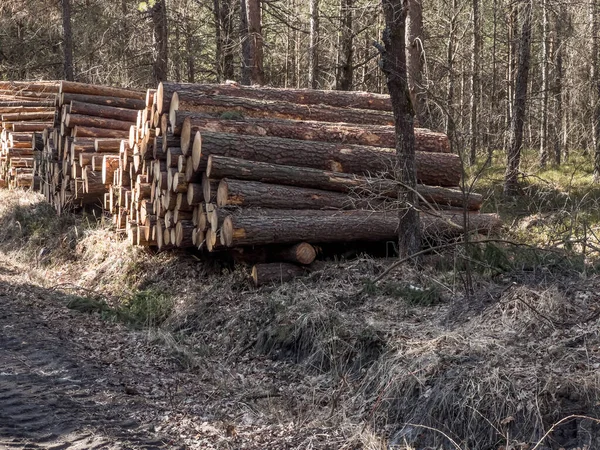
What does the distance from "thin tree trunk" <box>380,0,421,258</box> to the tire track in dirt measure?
3906mm

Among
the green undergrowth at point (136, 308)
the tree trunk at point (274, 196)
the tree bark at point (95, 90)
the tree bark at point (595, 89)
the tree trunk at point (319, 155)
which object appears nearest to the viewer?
the green undergrowth at point (136, 308)

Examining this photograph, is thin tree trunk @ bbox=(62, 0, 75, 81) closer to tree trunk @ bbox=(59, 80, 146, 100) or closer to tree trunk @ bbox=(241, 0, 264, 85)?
tree trunk @ bbox=(59, 80, 146, 100)

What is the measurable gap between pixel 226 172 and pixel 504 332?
454cm

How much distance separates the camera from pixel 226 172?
9289mm

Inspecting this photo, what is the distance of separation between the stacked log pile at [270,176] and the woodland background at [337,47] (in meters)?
3.50

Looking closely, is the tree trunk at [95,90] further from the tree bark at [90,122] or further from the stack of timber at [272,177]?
the stack of timber at [272,177]

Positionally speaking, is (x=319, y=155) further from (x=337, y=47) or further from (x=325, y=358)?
(x=337, y=47)

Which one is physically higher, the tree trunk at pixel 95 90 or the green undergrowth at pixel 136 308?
the tree trunk at pixel 95 90

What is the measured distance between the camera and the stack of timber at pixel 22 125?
1803 centimetres

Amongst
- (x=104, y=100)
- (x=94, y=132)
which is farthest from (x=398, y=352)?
(x=104, y=100)

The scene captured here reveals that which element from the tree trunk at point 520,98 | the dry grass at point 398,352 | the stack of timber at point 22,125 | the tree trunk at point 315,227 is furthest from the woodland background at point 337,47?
the dry grass at point 398,352

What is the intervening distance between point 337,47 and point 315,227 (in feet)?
43.1

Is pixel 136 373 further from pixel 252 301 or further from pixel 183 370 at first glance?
pixel 252 301

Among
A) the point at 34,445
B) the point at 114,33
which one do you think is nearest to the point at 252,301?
the point at 34,445
